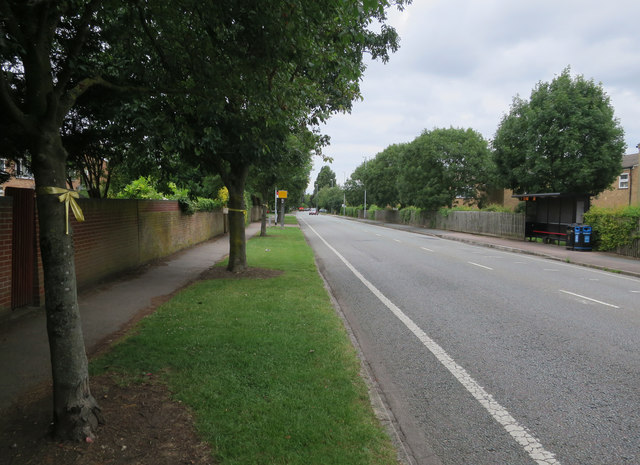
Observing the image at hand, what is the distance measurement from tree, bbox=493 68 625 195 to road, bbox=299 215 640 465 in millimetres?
16141

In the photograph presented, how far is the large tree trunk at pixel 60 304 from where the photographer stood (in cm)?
284

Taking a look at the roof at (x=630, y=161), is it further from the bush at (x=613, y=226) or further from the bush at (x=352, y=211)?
the bush at (x=352, y=211)

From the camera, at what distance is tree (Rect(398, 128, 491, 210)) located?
38.6 meters

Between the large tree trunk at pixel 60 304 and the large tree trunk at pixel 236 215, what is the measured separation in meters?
7.31

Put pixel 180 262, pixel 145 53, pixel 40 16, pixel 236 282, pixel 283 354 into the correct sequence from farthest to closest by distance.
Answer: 1. pixel 180 262
2. pixel 236 282
3. pixel 145 53
4. pixel 283 354
5. pixel 40 16

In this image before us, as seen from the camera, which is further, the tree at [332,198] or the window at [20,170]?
the tree at [332,198]

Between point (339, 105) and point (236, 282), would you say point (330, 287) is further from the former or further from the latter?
point (339, 105)

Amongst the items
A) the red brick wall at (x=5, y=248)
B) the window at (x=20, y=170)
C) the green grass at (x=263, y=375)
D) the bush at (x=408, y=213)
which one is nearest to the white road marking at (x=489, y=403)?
the green grass at (x=263, y=375)

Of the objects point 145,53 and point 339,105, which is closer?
point 145,53

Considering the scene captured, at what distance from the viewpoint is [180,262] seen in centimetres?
1276

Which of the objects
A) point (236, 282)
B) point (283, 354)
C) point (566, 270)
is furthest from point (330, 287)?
point (566, 270)

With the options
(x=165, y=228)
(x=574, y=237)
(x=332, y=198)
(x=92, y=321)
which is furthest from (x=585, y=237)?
(x=332, y=198)

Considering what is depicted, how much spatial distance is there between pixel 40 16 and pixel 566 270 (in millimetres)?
14612

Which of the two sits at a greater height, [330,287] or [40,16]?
[40,16]
